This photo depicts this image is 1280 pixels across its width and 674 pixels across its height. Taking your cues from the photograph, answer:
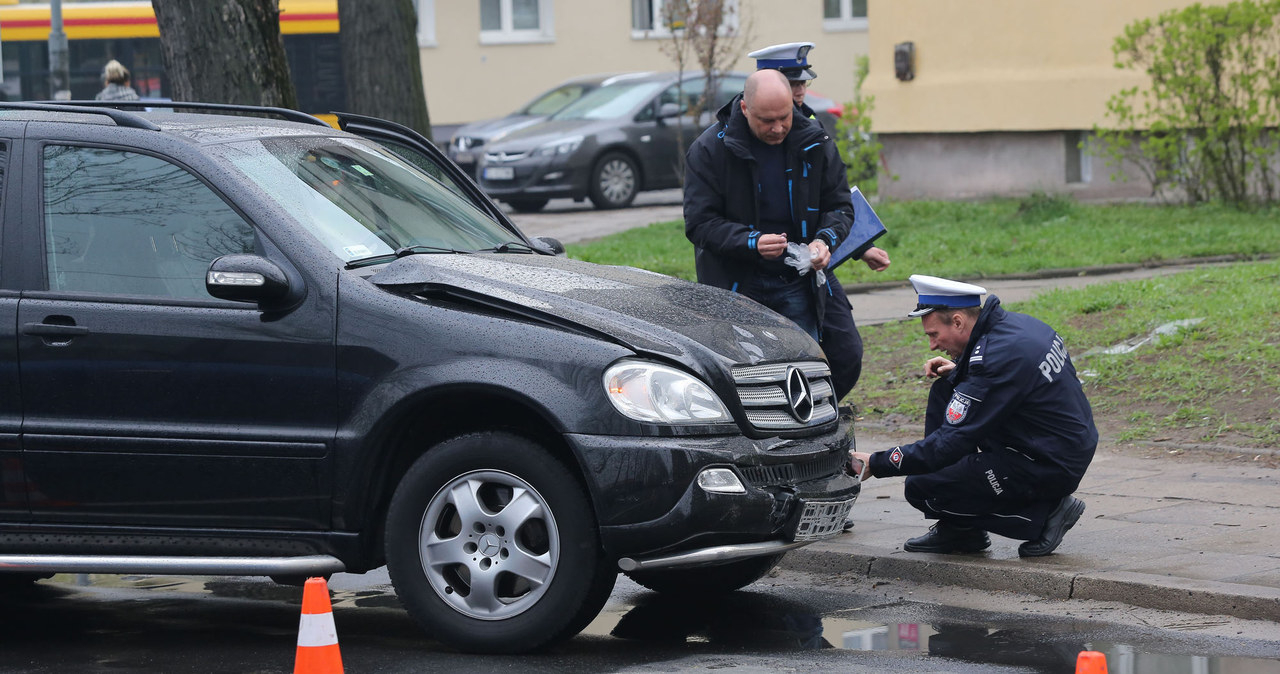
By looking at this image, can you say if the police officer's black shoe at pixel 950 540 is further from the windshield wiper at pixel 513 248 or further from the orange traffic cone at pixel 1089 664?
the orange traffic cone at pixel 1089 664

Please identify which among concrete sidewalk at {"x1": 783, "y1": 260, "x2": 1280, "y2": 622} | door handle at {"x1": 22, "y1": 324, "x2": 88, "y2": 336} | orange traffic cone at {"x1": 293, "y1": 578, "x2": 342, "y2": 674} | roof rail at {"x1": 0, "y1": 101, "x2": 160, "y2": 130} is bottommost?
concrete sidewalk at {"x1": 783, "y1": 260, "x2": 1280, "y2": 622}

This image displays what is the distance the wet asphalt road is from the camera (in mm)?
5383

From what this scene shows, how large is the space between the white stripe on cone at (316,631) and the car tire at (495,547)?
30.1 inches

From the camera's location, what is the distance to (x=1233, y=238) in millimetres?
14117

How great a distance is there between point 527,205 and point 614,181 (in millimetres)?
1167

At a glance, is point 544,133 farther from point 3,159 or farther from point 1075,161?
point 3,159

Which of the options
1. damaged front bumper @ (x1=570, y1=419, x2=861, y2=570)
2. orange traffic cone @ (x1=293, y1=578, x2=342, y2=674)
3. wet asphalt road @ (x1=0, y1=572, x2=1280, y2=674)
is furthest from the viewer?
wet asphalt road @ (x1=0, y1=572, x2=1280, y2=674)

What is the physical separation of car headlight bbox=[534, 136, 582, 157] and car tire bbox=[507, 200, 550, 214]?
105 centimetres

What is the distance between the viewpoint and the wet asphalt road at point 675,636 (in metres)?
5.38

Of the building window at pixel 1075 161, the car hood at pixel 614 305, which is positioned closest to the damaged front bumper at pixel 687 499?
the car hood at pixel 614 305

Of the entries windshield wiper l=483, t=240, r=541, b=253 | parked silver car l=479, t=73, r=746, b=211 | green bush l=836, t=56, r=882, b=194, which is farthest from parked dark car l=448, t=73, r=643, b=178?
windshield wiper l=483, t=240, r=541, b=253

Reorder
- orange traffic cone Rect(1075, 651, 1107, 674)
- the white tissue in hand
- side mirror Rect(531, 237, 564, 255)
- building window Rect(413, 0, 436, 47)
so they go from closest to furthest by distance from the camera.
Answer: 1. orange traffic cone Rect(1075, 651, 1107, 674)
2. side mirror Rect(531, 237, 564, 255)
3. the white tissue in hand
4. building window Rect(413, 0, 436, 47)

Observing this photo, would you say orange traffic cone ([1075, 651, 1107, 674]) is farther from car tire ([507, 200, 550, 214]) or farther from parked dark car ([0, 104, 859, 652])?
car tire ([507, 200, 550, 214])

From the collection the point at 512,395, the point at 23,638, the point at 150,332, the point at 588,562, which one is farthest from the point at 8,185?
the point at 588,562
